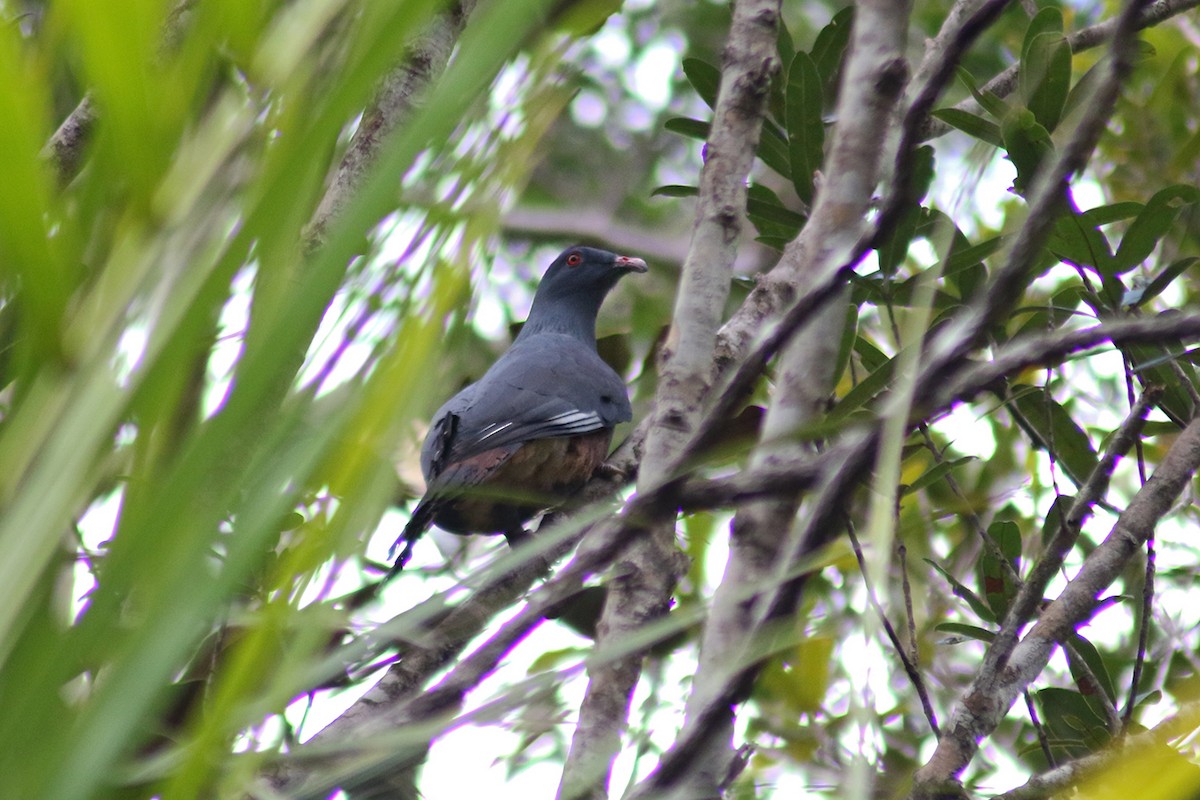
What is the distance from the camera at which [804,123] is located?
3.03 m

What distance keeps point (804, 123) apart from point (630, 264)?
11.2ft

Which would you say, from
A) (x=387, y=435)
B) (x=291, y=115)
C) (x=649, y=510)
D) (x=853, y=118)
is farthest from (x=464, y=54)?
(x=853, y=118)

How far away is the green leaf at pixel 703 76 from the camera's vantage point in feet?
11.4

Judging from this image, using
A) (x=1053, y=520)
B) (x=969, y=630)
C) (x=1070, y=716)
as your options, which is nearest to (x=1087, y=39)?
(x=1053, y=520)

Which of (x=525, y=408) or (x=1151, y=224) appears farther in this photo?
(x=525, y=408)

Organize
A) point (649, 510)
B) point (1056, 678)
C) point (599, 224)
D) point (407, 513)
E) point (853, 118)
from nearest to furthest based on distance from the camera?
point (649, 510)
point (853, 118)
point (1056, 678)
point (407, 513)
point (599, 224)

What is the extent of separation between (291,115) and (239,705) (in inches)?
11.9

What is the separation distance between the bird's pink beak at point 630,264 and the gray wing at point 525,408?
99 centimetres

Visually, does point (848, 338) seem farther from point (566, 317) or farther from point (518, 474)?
point (566, 317)

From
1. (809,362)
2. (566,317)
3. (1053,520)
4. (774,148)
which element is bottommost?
(809,362)

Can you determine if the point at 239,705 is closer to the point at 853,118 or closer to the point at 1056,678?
the point at 853,118

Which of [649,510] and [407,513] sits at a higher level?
[407,513]

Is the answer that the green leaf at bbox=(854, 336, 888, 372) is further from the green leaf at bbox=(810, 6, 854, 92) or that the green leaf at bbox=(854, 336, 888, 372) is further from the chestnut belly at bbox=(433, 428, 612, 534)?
the chestnut belly at bbox=(433, 428, 612, 534)

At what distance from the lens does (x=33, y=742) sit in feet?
1.87
